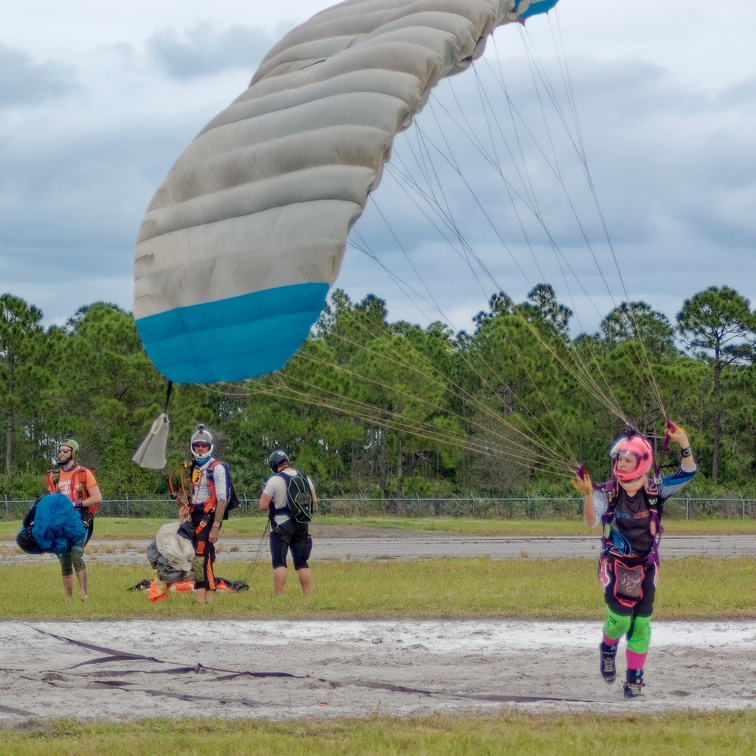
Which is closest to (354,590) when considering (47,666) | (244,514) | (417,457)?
(47,666)

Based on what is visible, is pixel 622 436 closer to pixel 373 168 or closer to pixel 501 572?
pixel 373 168

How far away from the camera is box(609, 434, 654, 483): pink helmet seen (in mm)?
7305

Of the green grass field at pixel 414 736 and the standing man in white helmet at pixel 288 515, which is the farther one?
the standing man in white helmet at pixel 288 515

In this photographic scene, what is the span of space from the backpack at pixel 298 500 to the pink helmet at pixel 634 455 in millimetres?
4792

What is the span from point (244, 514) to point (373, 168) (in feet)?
91.6

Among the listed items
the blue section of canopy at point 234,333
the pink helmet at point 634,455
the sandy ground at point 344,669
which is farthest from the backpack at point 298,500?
the pink helmet at point 634,455

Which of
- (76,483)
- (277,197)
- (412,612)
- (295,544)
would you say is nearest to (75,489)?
(76,483)

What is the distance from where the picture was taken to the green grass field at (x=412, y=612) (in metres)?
5.68

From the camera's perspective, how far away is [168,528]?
1221 cm

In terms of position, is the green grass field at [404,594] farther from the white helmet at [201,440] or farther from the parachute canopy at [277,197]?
the parachute canopy at [277,197]

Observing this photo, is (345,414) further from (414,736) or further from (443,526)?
(414,736)

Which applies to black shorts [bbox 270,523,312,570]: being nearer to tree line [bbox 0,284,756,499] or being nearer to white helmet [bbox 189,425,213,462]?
white helmet [bbox 189,425,213,462]

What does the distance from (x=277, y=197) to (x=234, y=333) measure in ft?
3.36

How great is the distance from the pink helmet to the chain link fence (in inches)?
1085
